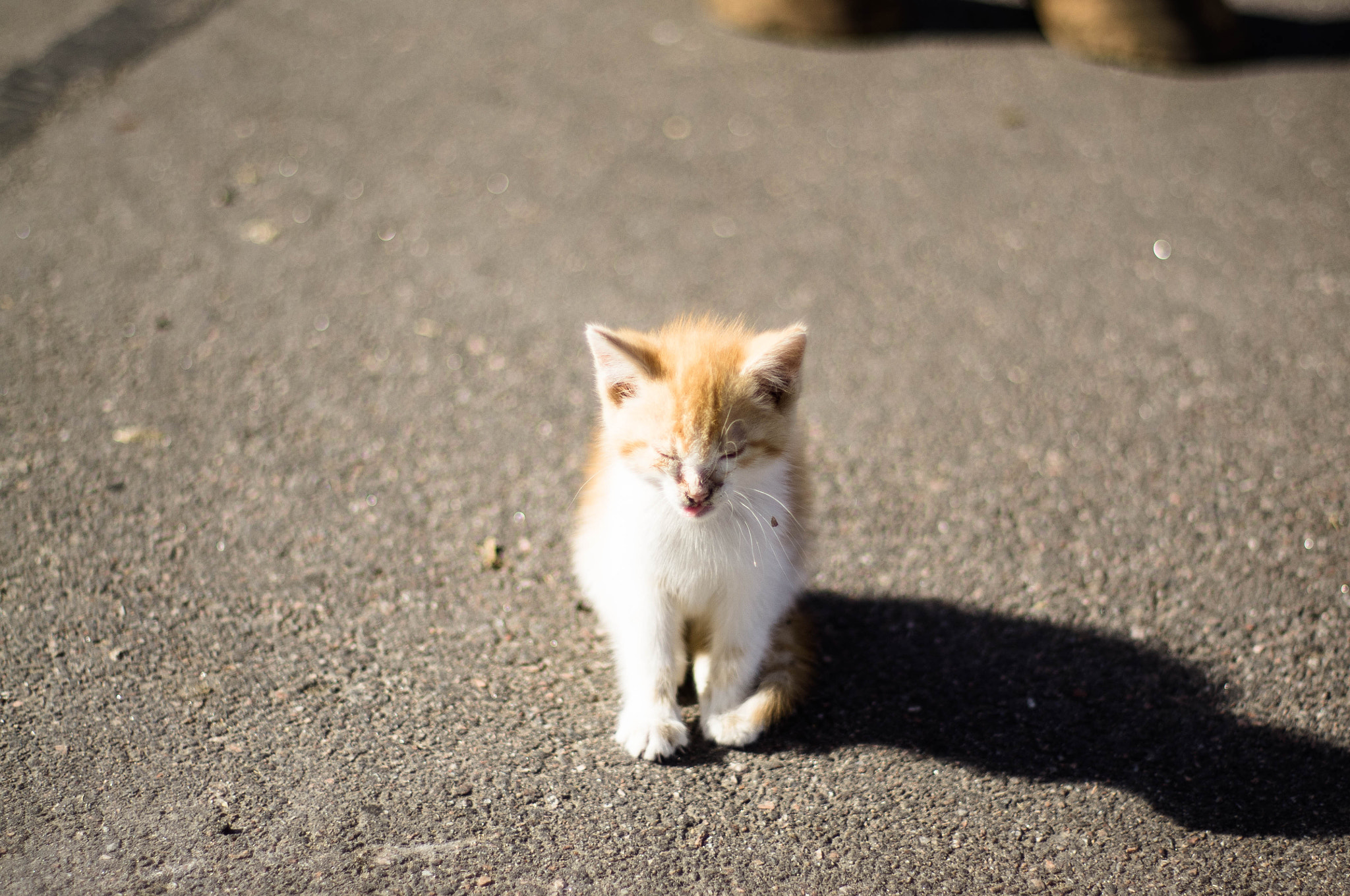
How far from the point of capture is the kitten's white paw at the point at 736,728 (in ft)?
8.86

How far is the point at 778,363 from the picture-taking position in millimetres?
2451

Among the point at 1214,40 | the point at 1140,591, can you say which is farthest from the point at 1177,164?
the point at 1140,591

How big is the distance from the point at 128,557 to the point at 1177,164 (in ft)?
18.7

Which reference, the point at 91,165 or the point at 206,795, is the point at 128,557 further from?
the point at 91,165

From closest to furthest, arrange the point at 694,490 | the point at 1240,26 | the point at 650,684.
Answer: the point at 694,490
the point at 650,684
the point at 1240,26

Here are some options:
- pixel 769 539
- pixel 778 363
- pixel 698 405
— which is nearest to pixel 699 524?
pixel 769 539

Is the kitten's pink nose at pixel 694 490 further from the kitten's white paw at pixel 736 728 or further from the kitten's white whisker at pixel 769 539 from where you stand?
the kitten's white paw at pixel 736 728

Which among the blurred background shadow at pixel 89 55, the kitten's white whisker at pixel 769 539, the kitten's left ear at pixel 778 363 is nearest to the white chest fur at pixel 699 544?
the kitten's white whisker at pixel 769 539

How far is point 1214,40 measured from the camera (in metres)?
6.60

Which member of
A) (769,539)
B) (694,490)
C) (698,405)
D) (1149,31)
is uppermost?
(698,405)

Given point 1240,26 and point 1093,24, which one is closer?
point 1093,24

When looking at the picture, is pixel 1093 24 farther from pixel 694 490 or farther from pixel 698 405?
pixel 694 490

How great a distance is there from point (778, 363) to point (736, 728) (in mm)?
1010

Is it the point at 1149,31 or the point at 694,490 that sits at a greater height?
the point at 694,490
